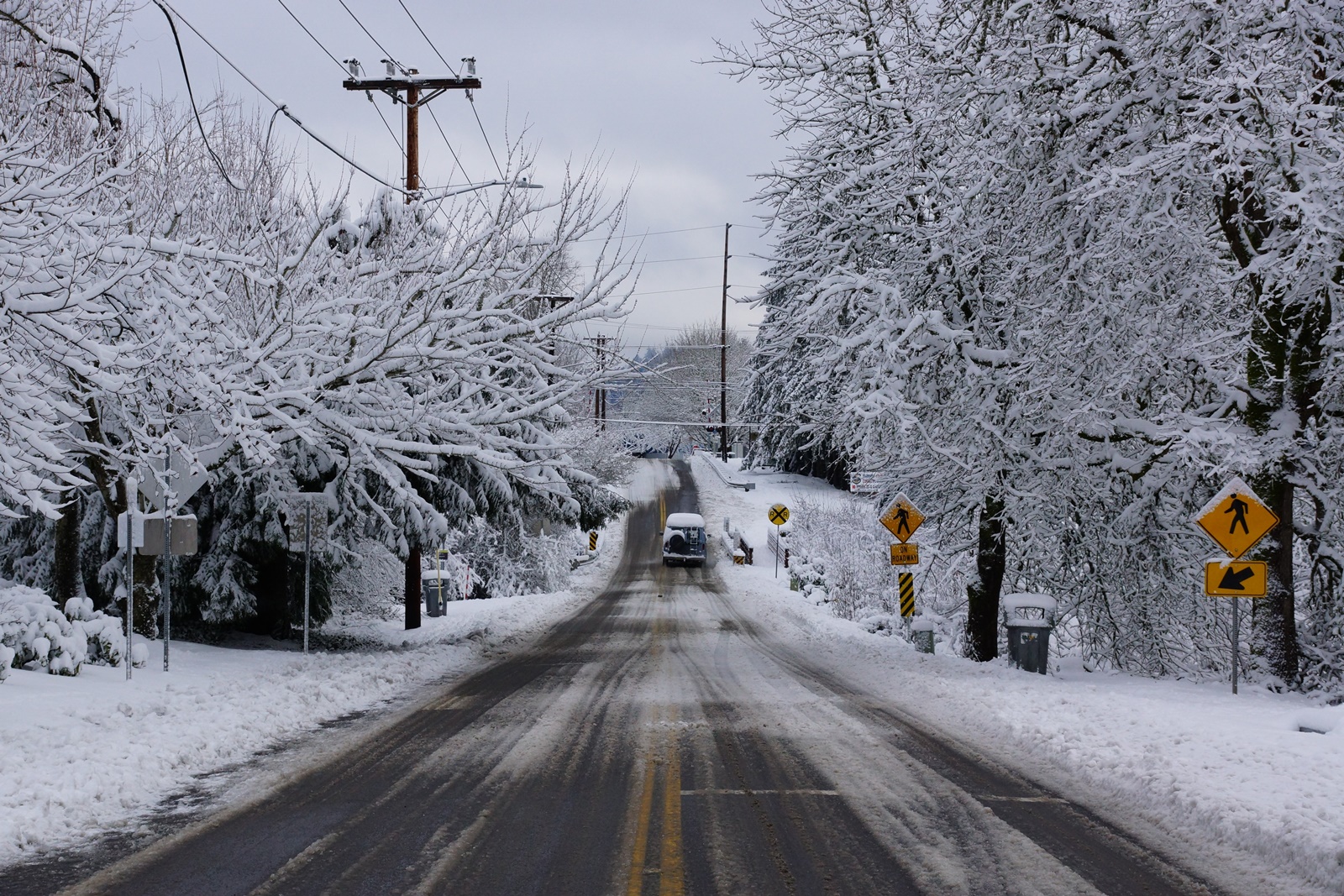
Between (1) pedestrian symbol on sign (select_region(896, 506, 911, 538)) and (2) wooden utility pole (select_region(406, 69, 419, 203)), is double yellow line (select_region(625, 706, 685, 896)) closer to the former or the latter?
(1) pedestrian symbol on sign (select_region(896, 506, 911, 538))

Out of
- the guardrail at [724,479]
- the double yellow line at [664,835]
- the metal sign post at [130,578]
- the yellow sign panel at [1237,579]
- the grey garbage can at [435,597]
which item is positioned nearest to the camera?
the double yellow line at [664,835]

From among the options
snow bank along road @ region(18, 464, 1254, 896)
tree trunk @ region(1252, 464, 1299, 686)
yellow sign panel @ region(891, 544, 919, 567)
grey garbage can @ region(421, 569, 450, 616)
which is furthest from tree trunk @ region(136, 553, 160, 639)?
tree trunk @ region(1252, 464, 1299, 686)

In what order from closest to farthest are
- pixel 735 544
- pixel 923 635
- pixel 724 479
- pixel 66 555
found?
1. pixel 66 555
2. pixel 923 635
3. pixel 735 544
4. pixel 724 479

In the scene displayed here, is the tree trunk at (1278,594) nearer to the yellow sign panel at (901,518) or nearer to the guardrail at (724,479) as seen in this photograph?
the yellow sign panel at (901,518)

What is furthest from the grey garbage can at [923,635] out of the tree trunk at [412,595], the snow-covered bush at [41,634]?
the snow-covered bush at [41,634]

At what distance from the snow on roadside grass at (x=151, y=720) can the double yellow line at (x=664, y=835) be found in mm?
3557

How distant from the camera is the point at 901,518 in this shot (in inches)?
734

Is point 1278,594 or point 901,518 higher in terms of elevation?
point 901,518

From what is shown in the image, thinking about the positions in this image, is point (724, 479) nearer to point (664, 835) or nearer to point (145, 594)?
point (145, 594)

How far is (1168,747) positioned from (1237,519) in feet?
11.9

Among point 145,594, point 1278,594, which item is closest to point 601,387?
point 145,594

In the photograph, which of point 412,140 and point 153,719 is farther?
point 412,140

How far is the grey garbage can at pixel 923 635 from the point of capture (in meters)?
18.7

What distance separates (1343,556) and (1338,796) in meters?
7.03
